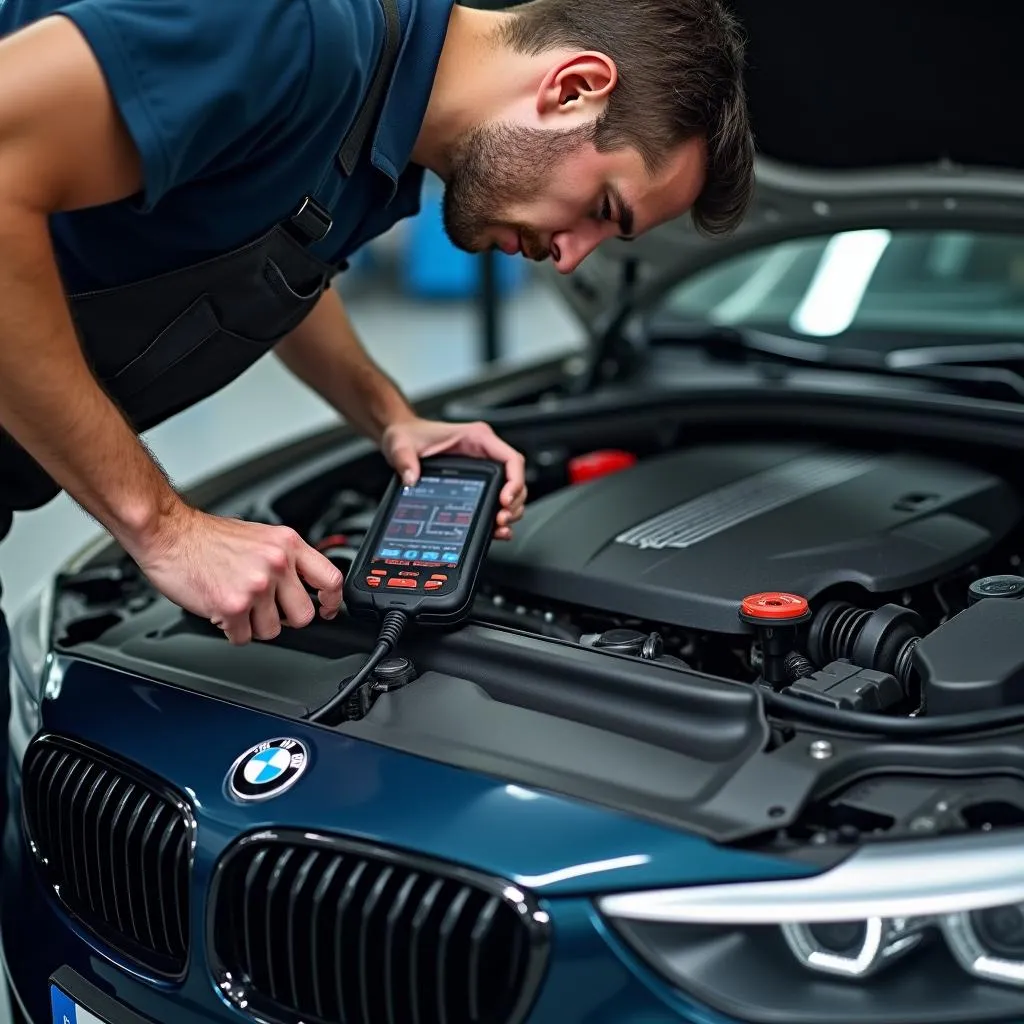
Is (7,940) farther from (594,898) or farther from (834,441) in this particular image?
(834,441)

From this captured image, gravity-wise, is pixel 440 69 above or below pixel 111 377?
above

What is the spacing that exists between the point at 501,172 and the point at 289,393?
12.9ft

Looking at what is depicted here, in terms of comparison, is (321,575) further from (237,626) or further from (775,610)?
(775,610)

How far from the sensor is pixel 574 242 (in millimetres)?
1428

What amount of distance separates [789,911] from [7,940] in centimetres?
89

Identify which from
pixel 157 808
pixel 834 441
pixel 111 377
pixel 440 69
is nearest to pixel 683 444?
pixel 834 441

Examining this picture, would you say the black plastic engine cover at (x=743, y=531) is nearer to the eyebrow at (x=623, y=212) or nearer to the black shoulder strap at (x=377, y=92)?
the eyebrow at (x=623, y=212)

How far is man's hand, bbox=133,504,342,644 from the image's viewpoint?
3.85 feet

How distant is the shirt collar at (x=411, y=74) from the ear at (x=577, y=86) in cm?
12

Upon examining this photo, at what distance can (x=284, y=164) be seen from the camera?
3.95 feet

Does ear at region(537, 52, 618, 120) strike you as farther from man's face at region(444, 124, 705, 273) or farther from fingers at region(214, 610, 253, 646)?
fingers at region(214, 610, 253, 646)

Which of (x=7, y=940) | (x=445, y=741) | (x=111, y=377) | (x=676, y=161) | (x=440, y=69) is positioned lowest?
(x=7, y=940)

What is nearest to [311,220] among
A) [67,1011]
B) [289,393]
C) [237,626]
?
[237,626]

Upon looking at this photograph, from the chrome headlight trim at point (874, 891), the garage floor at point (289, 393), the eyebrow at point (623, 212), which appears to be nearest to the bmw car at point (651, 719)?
the chrome headlight trim at point (874, 891)
